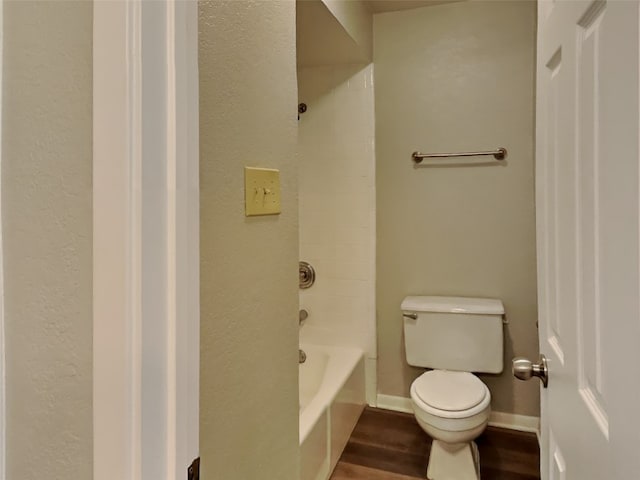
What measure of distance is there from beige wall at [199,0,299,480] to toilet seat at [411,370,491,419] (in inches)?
31.5

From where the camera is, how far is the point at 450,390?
81.4 inches

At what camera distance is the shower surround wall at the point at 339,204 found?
2.64 metres

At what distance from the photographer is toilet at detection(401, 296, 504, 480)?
1.93m

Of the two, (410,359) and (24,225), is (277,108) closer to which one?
(24,225)

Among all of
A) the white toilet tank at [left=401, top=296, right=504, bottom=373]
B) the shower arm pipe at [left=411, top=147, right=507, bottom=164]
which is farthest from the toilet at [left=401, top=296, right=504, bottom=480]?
the shower arm pipe at [left=411, top=147, right=507, bottom=164]

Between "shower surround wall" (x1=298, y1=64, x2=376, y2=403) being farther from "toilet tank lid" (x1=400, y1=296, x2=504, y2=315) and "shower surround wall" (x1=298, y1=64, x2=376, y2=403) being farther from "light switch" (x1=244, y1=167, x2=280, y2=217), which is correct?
"light switch" (x1=244, y1=167, x2=280, y2=217)

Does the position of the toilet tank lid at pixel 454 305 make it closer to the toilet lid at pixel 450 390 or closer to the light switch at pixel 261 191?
the toilet lid at pixel 450 390

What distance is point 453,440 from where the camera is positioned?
6.31 feet

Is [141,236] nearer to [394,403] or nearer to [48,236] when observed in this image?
[48,236]

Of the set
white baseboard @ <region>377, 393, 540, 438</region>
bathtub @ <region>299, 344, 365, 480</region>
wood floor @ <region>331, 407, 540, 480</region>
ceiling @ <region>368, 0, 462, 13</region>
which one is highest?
ceiling @ <region>368, 0, 462, 13</region>

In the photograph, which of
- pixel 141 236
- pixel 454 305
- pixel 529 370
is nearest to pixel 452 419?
pixel 454 305

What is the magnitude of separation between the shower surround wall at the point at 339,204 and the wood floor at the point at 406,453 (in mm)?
302

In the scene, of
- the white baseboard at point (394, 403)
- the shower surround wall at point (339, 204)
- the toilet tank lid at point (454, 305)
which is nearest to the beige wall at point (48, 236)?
the toilet tank lid at point (454, 305)

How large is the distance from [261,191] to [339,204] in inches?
62.6
